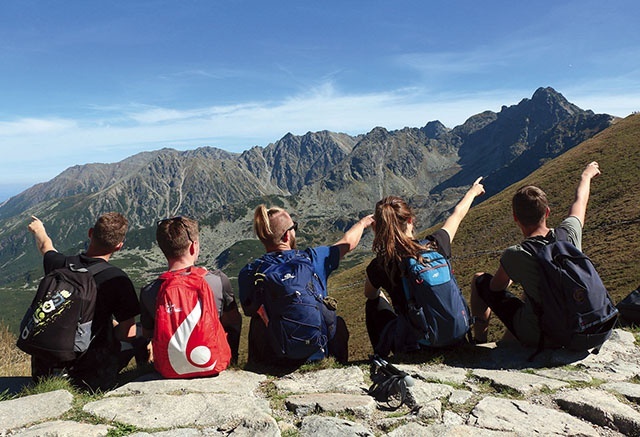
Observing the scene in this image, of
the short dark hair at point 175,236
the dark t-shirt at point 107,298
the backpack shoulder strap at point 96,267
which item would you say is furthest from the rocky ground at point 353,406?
the short dark hair at point 175,236

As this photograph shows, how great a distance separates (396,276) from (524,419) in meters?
2.88

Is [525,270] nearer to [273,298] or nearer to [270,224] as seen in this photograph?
[273,298]

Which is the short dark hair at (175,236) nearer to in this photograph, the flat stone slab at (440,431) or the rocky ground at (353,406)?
the rocky ground at (353,406)

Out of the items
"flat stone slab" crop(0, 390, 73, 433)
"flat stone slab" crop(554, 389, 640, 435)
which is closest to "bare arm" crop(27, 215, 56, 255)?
"flat stone slab" crop(0, 390, 73, 433)

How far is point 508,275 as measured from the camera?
7.03 m

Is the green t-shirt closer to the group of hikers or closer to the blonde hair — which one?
the group of hikers

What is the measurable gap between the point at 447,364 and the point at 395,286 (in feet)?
5.56

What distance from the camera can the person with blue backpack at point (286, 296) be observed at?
22.3ft

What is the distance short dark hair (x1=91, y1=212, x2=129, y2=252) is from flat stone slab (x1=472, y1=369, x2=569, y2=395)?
6.47 metres

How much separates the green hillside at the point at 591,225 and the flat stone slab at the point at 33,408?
19852mm

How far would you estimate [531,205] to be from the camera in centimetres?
711

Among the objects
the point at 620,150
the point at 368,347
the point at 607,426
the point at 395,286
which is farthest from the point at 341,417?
the point at 620,150

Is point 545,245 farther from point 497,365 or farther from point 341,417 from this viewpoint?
point 341,417

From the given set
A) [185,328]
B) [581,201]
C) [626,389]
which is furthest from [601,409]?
[185,328]
